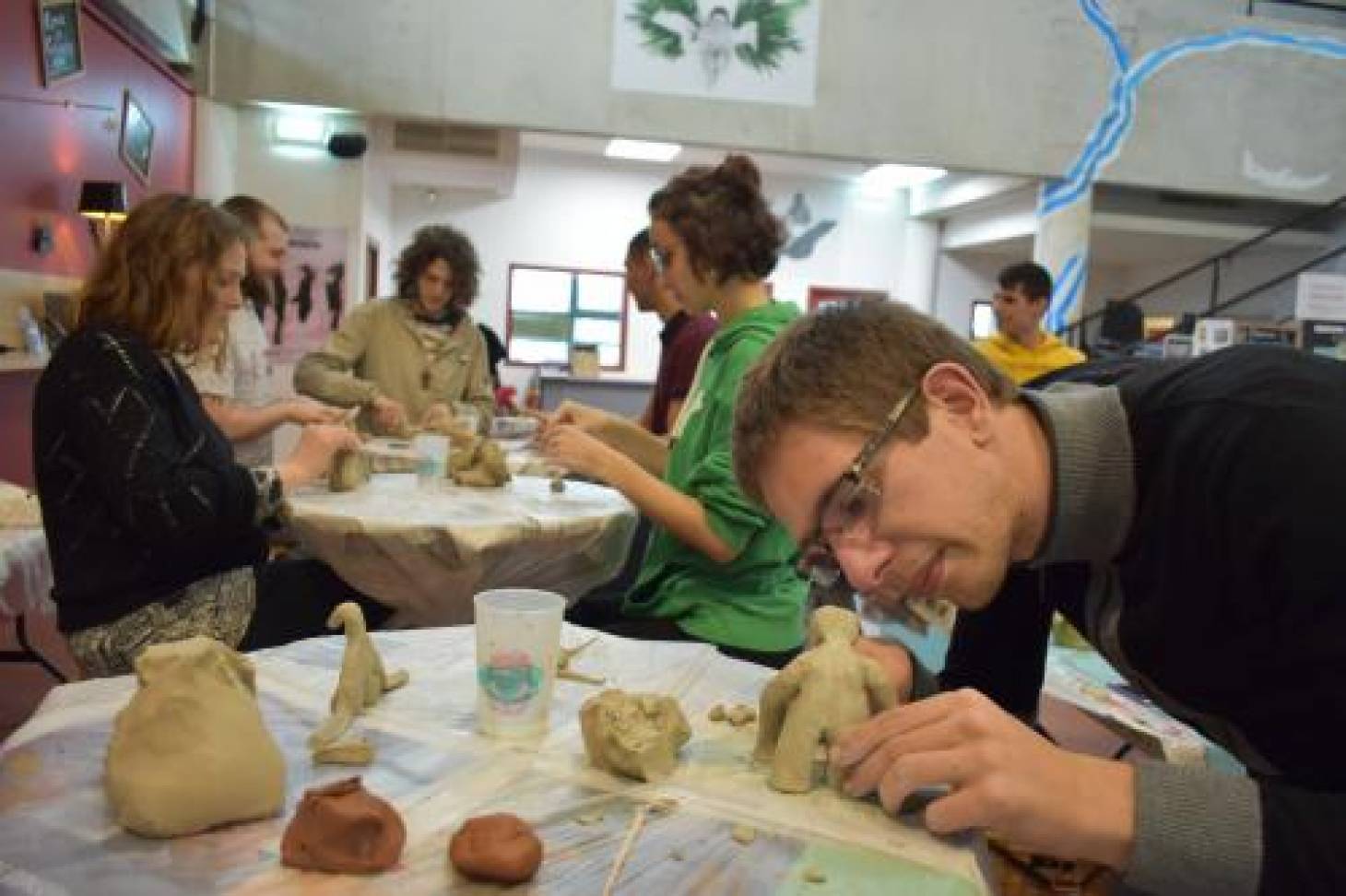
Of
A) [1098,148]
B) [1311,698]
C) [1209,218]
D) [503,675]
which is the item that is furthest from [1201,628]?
[1209,218]

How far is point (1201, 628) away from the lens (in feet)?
3.24

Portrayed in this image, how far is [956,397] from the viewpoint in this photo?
0.99m

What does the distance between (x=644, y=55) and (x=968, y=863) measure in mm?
6858

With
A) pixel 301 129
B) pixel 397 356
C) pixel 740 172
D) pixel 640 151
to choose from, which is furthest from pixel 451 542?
pixel 640 151

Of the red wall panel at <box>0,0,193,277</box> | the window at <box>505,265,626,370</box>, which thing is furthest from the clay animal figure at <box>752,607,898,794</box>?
the window at <box>505,265,626,370</box>

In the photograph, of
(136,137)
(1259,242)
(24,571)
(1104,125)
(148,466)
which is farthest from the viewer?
(1259,242)

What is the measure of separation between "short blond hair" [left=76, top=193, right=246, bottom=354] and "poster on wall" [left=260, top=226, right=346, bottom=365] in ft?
16.3

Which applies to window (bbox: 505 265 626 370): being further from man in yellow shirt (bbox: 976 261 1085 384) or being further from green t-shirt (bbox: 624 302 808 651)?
green t-shirt (bbox: 624 302 808 651)

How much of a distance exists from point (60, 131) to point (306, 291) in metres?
2.56

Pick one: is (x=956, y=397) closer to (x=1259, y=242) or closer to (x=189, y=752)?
(x=189, y=752)

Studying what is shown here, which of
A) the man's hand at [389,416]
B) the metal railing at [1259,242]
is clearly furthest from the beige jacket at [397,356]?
the metal railing at [1259,242]

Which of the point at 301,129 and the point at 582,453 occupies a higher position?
the point at 301,129

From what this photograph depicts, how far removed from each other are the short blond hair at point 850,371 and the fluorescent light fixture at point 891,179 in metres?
8.89

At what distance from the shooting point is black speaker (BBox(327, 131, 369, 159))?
21.9 ft
